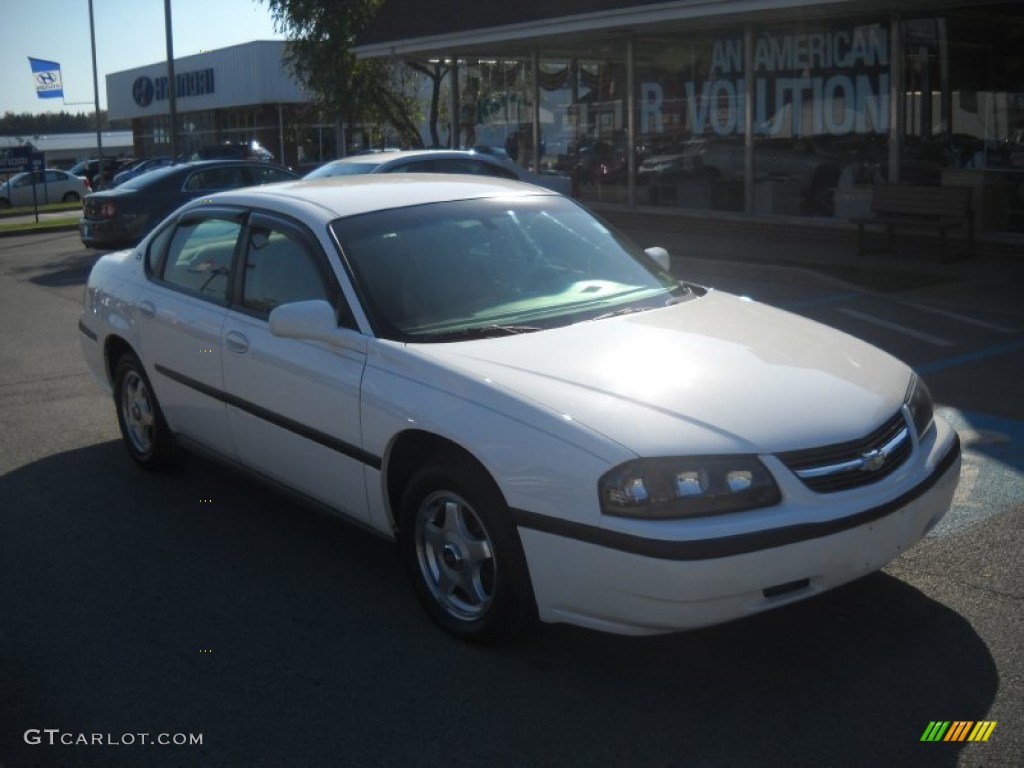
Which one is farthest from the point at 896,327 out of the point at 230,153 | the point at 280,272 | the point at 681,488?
the point at 230,153

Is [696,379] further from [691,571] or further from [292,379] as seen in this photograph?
[292,379]

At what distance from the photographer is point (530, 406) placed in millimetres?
3918

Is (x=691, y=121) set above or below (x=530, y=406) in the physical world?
above

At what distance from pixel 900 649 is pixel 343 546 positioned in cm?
247

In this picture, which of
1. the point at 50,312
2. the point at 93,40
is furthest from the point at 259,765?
the point at 93,40

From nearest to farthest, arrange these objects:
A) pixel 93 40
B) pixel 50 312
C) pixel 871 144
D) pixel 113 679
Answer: pixel 113 679, pixel 50 312, pixel 871 144, pixel 93 40

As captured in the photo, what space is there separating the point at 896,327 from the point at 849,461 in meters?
6.74

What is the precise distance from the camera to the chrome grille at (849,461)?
378 cm

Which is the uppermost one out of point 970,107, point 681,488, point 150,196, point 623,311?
point 970,107

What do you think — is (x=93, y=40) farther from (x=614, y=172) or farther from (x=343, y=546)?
(x=343, y=546)

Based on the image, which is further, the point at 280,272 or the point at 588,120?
the point at 588,120

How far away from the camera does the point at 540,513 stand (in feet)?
12.5

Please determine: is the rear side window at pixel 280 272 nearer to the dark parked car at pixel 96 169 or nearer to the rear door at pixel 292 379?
the rear door at pixel 292 379

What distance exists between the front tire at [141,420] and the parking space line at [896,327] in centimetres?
609
